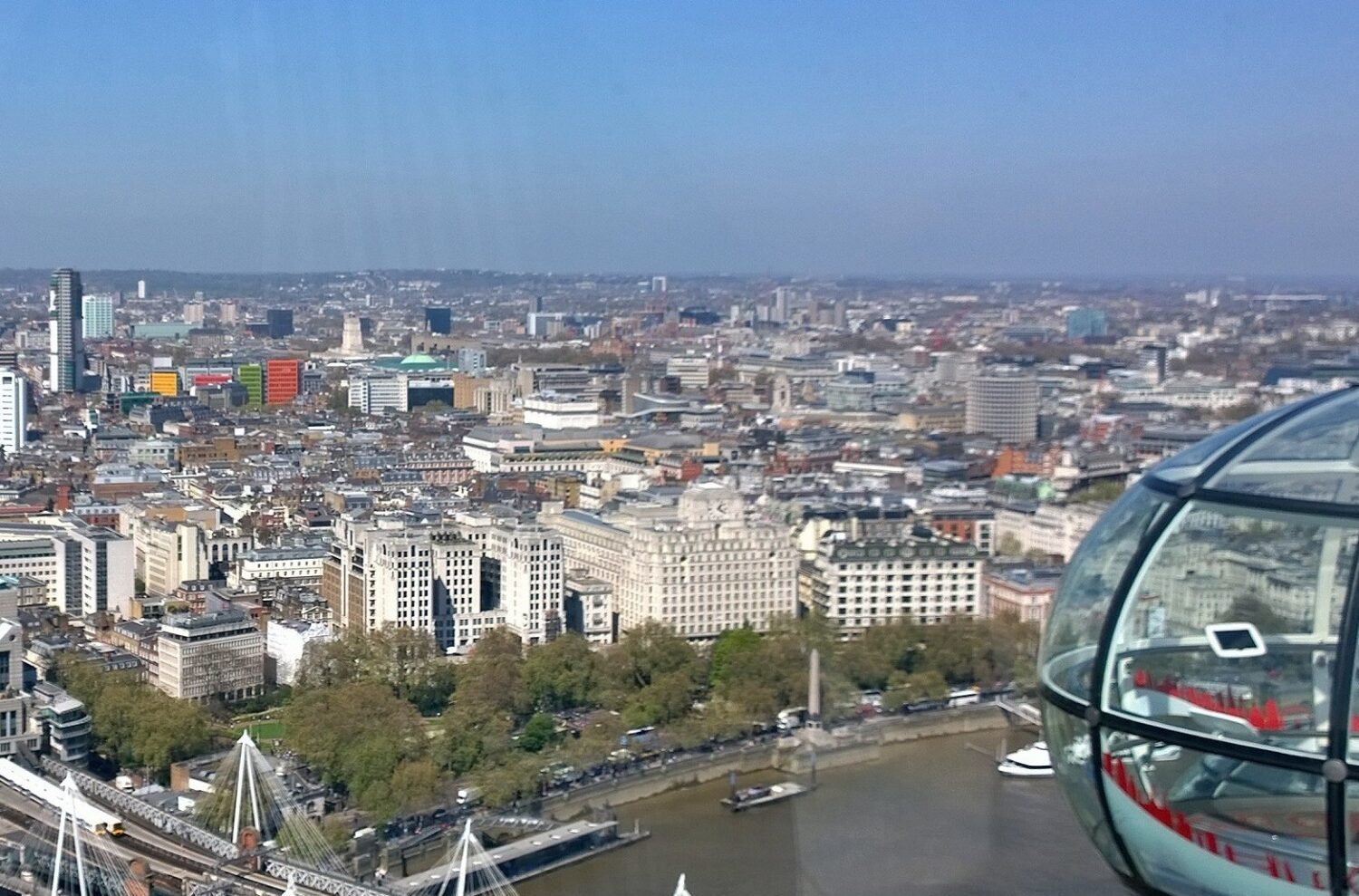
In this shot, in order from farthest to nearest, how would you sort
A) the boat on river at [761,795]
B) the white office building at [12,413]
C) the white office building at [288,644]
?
the white office building at [12,413] < the white office building at [288,644] < the boat on river at [761,795]

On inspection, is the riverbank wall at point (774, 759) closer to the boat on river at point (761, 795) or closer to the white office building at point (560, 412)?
the boat on river at point (761, 795)

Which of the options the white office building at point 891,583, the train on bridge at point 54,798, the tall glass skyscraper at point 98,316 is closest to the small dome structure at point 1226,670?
the train on bridge at point 54,798

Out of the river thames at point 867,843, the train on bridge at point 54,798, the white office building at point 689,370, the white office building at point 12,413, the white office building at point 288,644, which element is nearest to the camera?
the river thames at point 867,843

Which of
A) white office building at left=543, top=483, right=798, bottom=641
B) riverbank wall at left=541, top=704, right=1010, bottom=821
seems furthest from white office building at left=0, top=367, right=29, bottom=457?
riverbank wall at left=541, top=704, right=1010, bottom=821

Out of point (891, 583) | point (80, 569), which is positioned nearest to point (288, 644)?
point (80, 569)

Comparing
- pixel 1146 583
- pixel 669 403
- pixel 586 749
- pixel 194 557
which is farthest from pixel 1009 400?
pixel 1146 583

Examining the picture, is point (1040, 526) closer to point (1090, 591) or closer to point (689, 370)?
point (1090, 591)
